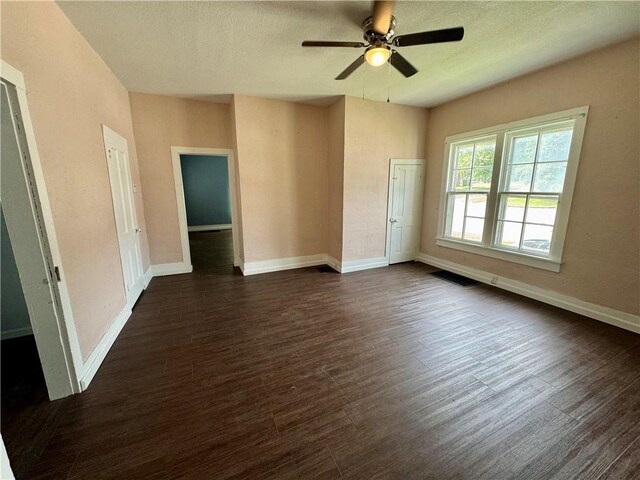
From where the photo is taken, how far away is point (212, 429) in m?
1.59

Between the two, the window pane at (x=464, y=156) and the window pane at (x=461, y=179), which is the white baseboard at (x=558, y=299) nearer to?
the window pane at (x=461, y=179)

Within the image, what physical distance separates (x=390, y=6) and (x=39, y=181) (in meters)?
2.64

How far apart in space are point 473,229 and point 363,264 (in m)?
1.92

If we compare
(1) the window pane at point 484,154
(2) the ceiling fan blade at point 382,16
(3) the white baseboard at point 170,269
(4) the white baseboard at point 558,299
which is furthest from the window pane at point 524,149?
(3) the white baseboard at point 170,269

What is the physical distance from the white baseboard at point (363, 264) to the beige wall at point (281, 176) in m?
0.74

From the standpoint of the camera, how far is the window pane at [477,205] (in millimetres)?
4039

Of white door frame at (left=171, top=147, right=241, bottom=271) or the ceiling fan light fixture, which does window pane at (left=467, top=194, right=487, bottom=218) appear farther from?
white door frame at (left=171, top=147, right=241, bottom=271)

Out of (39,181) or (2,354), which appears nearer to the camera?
(39,181)

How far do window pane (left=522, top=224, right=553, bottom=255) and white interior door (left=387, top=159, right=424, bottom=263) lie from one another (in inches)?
73.2

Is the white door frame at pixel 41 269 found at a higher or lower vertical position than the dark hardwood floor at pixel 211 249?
higher

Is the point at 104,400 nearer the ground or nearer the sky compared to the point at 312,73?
nearer the ground

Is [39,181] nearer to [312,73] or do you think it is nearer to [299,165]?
[312,73]

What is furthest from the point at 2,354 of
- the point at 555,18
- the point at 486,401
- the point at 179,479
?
the point at 555,18

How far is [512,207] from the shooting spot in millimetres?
3646
